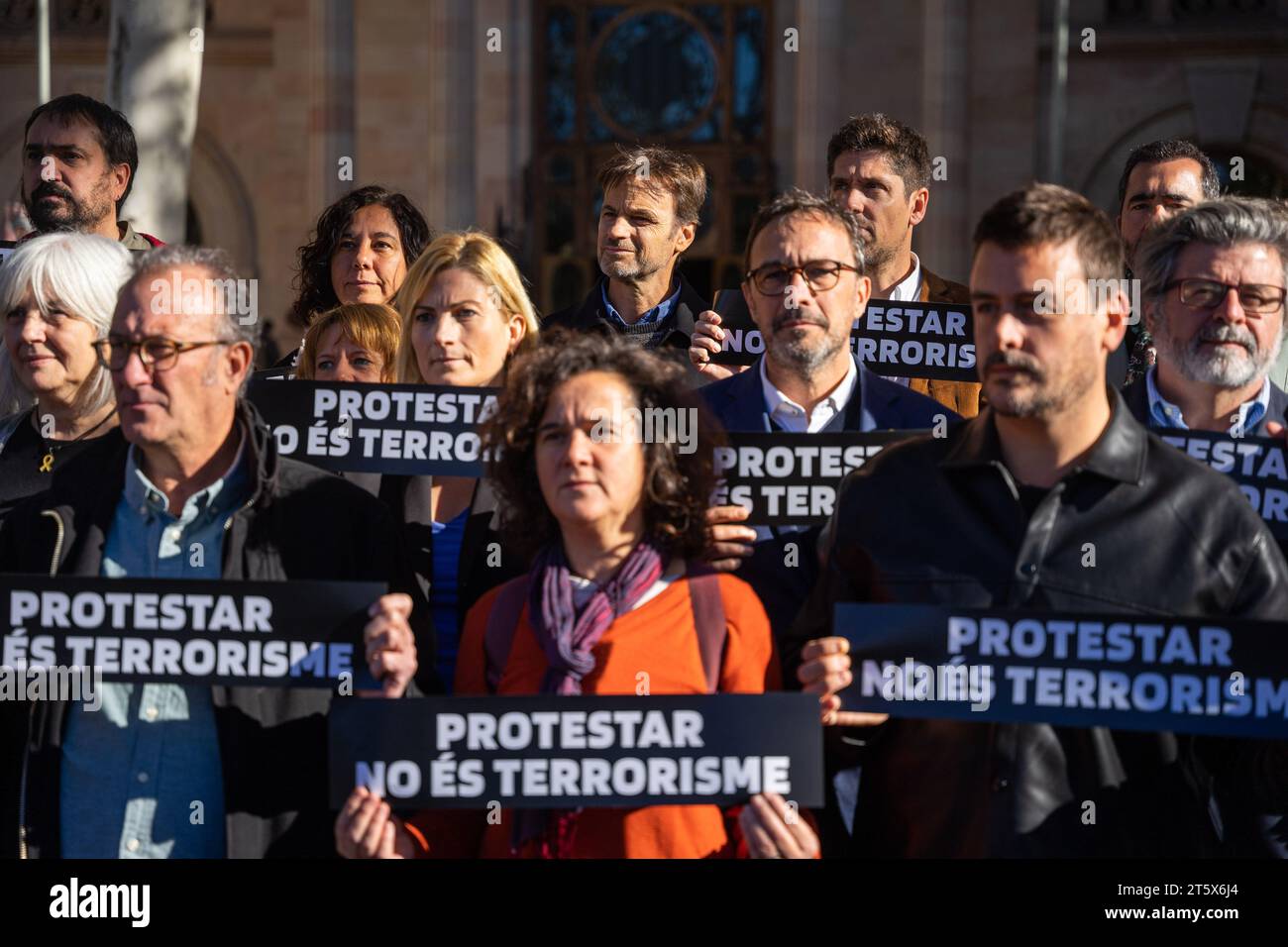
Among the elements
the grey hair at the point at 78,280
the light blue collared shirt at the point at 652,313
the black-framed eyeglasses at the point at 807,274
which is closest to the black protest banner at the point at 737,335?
the light blue collared shirt at the point at 652,313

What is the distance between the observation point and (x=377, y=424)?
5195 mm

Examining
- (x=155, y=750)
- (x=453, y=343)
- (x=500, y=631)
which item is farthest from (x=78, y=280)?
(x=500, y=631)

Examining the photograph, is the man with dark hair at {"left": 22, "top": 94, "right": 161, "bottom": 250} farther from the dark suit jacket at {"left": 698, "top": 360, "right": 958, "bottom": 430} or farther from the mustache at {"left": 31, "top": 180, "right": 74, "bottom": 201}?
the dark suit jacket at {"left": 698, "top": 360, "right": 958, "bottom": 430}

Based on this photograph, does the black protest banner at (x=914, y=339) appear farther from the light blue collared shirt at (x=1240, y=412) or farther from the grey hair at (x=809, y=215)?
the light blue collared shirt at (x=1240, y=412)

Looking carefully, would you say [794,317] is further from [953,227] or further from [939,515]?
[953,227]

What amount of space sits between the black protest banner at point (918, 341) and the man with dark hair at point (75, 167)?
103 inches

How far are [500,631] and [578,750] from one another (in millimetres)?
328

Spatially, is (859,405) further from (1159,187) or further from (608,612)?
(1159,187)

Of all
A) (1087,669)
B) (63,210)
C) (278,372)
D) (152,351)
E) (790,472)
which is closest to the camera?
(1087,669)

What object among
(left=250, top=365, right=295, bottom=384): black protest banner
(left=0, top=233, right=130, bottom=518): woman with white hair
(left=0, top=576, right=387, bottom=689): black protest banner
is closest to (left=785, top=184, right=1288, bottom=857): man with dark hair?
(left=0, top=576, right=387, bottom=689): black protest banner

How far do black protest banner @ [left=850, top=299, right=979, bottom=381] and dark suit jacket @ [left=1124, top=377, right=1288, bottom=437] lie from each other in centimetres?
106

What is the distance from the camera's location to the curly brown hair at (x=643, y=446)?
13.6 ft

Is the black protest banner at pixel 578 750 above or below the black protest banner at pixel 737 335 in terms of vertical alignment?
below
